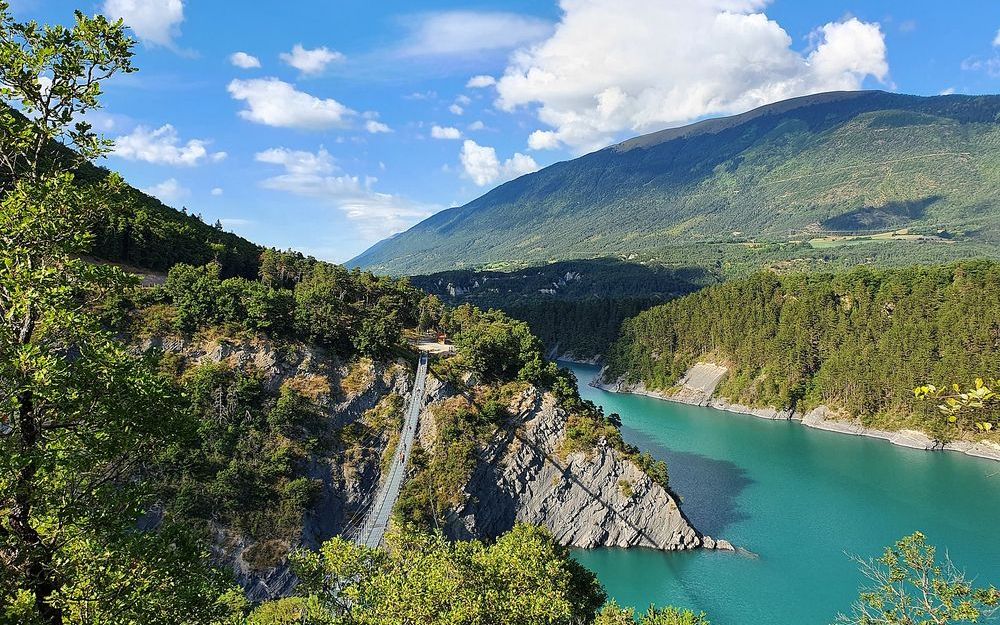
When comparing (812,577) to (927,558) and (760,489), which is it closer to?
(760,489)

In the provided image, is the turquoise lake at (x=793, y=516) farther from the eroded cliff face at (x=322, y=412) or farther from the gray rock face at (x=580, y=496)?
the eroded cliff face at (x=322, y=412)

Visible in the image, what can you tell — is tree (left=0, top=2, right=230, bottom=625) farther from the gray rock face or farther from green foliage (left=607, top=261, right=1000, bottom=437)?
green foliage (left=607, top=261, right=1000, bottom=437)

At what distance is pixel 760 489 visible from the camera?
52.4 m

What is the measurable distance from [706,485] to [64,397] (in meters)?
55.2

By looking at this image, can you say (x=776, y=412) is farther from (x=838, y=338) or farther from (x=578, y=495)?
(x=578, y=495)

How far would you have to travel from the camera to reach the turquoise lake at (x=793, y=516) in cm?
3522

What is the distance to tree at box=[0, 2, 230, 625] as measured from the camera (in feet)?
21.5

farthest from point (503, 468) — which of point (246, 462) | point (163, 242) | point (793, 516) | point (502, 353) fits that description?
point (163, 242)

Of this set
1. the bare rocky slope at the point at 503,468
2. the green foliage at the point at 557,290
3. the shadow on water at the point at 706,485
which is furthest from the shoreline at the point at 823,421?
the bare rocky slope at the point at 503,468

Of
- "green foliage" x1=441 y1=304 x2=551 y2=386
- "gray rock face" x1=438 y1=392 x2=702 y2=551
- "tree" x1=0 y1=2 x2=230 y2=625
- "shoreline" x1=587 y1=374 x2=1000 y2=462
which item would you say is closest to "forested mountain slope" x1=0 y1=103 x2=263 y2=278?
"green foliage" x1=441 y1=304 x2=551 y2=386

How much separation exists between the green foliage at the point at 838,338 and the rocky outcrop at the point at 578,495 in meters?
41.3

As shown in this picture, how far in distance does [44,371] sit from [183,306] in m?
33.8

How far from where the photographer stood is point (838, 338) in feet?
259

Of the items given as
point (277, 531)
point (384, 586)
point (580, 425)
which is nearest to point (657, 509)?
point (580, 425)
